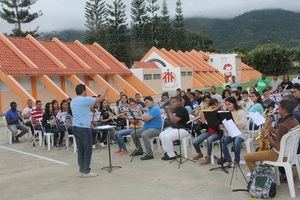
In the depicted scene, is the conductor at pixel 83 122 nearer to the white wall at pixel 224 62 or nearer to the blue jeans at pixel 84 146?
the blue jeans at pixel 84 146

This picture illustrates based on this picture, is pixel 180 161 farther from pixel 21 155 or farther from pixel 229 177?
pixel 21 155

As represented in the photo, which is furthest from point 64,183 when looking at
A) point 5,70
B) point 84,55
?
point 84,55

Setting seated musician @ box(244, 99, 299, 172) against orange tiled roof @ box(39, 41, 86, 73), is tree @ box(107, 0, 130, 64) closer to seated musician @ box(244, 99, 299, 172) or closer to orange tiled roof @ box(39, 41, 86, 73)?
orange tiled roof @ box(39, 41, 86, 73)

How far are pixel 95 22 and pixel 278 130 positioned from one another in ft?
205

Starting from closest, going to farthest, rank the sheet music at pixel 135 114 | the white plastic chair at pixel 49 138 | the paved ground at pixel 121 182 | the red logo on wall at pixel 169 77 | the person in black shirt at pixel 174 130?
the paved ground at pixel 121 182 → the person in black shirt at pixel 174 130 → the sheet music at pixel 135 114 → the white plastic chair at pixel 49 138 → the red logo on wall at pixel 169 77

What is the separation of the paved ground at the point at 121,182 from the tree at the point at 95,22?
187 feet

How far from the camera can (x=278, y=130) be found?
622 centimetres

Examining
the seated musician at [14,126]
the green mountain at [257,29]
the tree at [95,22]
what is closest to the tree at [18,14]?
the tree at [95,22]

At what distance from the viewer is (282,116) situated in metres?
6.23

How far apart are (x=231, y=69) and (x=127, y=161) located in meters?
49.5

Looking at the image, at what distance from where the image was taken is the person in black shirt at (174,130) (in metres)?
9.42

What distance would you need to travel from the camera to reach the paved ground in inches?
268

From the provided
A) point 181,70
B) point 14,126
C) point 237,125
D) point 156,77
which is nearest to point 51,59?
point 156,77

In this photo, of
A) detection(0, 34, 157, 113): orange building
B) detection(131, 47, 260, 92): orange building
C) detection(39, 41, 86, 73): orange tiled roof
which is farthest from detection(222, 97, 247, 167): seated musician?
detection(39, 41, 86, 73): orange tiled roof
